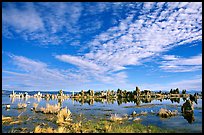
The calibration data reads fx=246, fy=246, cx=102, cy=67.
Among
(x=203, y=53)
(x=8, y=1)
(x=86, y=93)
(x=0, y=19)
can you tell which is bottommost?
(x=86, y=93)

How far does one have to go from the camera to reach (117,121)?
67.2 ft

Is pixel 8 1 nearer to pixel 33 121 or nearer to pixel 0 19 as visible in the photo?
pixel 0 19

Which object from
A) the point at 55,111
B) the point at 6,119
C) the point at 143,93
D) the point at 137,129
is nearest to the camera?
the point at 137,129

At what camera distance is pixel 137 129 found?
17.1 metres

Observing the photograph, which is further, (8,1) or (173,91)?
(173,91)

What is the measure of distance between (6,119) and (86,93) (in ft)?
185

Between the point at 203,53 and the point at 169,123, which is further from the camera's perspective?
the point at 169,123

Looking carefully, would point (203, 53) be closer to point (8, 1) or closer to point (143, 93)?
point (8, 1)

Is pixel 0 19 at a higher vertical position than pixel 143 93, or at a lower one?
higher

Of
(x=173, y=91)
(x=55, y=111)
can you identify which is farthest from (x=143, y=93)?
(x=55, y=111)

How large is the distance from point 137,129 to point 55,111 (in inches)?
462

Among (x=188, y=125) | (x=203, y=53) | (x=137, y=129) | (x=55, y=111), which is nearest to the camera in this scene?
(x=203, y=53)

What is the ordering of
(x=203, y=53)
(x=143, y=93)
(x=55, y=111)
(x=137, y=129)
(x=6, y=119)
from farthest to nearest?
1. (x=143, y=93)
2. (x=55, y=111)
3. (x=6, y=119)
4. (x=137, y=129)
5. (x=203, y=53)

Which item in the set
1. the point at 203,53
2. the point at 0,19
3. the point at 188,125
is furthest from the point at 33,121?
the point at 203,53
